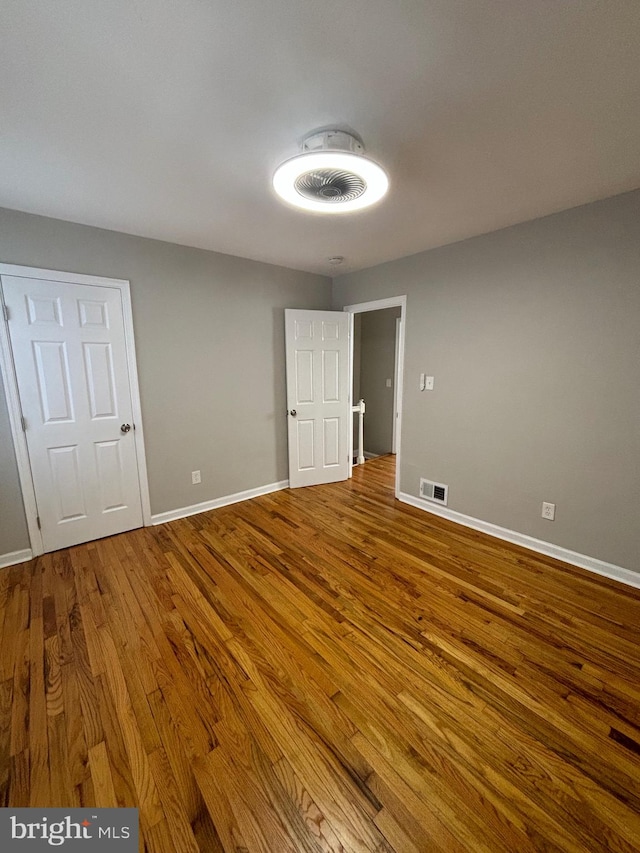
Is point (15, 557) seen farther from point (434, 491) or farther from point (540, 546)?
point (540, 546)

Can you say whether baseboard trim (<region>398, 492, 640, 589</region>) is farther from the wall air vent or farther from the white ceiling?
the white ceiling

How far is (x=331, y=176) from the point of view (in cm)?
158

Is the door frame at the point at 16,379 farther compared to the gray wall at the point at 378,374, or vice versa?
the gray wall at the point at 378,374

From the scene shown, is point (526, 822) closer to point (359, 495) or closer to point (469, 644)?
point (469, 644)

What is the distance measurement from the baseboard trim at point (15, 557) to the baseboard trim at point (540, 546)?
10.8ft

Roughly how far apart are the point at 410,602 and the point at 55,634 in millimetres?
2011

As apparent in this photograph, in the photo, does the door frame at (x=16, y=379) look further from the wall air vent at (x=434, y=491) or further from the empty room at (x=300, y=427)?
the wall air vent at (x=434, y=491)

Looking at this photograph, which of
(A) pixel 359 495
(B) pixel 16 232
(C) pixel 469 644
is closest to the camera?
(C) pixel 469 644

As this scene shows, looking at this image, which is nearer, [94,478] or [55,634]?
[55,634]

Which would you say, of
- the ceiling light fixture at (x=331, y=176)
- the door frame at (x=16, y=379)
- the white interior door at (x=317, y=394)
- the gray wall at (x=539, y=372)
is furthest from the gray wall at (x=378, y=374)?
the door frame at (x=16, y=379)

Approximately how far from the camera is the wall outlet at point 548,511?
8.12ft

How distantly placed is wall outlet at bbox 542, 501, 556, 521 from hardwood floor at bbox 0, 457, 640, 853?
324 millimetres

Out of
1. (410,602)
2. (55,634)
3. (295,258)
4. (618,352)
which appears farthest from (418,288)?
(55,634)

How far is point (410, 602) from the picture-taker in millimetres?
2035
